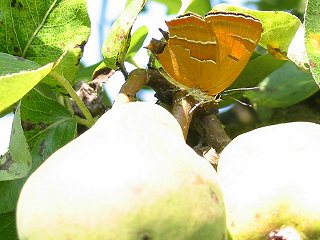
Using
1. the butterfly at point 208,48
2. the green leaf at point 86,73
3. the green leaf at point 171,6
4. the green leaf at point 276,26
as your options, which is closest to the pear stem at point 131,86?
the butterfly at point 208,48

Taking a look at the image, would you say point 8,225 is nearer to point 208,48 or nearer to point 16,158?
point 16,158

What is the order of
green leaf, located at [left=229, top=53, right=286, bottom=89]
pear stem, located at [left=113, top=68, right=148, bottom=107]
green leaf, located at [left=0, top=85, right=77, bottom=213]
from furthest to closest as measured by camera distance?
green leaf, located at [left=229, top=53, right=286, bottom=89], green leaf, located at [left=0, top=85, right=77, bottom=213], pear stem, located at [left=113, top=68, right=148, bottom=107]

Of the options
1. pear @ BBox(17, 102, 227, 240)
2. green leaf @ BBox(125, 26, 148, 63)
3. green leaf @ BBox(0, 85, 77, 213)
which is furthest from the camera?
green leaf @ BBox(125, 26, 148, 63)

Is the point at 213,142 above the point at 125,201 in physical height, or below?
below

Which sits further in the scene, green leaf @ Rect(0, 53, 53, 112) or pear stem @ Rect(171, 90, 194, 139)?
Answer: pear stem @ Rect(171, 90, 194, 139)

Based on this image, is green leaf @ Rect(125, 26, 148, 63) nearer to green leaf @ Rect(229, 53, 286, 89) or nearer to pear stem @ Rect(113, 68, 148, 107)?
green leaf @ Rect(229, 53, 286, 89)

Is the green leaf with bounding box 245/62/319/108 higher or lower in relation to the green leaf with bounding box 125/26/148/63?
lower

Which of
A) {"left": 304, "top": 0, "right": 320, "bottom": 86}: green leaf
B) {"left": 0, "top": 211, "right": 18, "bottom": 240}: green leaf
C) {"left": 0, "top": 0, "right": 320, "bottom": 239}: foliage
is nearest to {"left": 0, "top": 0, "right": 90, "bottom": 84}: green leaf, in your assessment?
{"left": 0, "top": 0, "right": 320, "bottom": 239}: foliage

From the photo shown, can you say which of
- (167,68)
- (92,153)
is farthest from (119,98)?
(92,153)

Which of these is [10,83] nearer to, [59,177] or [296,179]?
[59,177]
